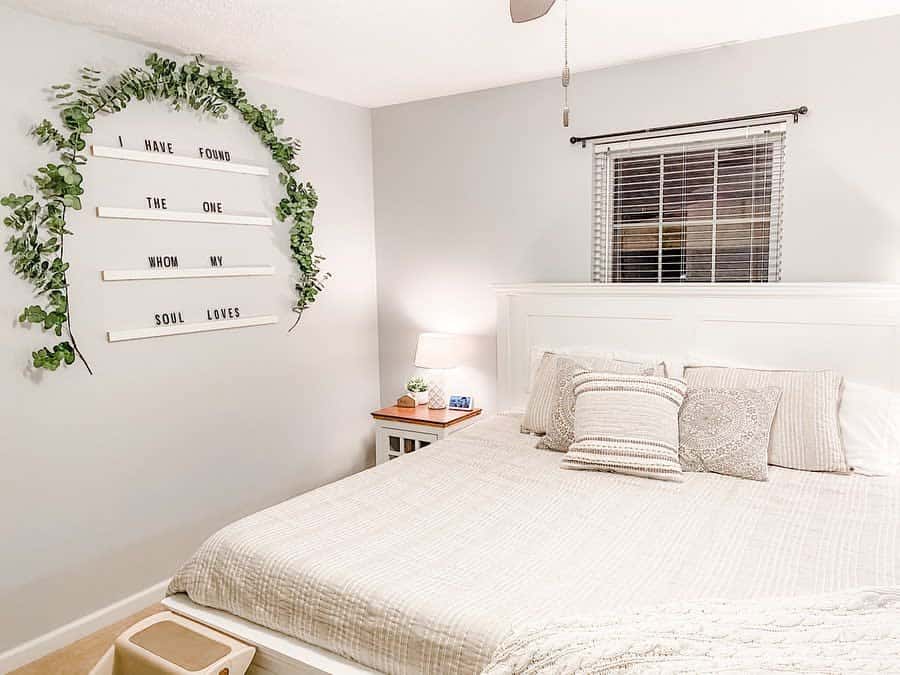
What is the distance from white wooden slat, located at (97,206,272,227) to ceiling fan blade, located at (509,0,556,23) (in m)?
1.87

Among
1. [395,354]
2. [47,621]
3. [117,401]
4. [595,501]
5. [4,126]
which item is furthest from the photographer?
[395,354]

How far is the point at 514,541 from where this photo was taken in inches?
79.4

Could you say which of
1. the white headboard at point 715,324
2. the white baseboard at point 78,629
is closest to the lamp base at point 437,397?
the white headboard at point 715,324

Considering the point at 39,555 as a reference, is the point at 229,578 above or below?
above

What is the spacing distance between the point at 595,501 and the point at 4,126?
2.60 m

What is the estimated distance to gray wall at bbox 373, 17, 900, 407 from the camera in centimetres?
289

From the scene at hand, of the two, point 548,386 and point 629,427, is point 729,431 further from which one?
point 548,386

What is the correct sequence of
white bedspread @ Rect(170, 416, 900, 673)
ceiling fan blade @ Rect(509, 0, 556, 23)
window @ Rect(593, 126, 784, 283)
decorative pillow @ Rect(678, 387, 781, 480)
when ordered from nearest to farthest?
white bedspread @ Rect(170, 416, 900, 673)
ceiling fan blade @ Rect(509, 0, 556, 23)
decorative pillow @ Rect(678, 387, 781, 480)
window @ Rect(593, 126, 784, 283)

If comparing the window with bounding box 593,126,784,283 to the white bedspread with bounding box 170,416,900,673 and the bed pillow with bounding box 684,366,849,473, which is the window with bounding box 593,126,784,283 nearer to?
the bed pillow with bounding box 684,366,849,473

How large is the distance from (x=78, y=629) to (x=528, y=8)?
9.68 ft

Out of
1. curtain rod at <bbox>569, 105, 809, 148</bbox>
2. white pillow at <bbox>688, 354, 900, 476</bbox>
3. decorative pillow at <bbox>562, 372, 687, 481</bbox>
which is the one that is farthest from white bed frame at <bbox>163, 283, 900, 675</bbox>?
curtain rod at <bbox>569, 105, 809, 148</bbox>

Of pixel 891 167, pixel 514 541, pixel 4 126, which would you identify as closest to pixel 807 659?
pixel 514 541

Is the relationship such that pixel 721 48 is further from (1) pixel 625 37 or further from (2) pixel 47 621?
(2) pixel 47 621

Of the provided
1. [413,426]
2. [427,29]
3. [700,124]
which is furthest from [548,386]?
[427,29]
